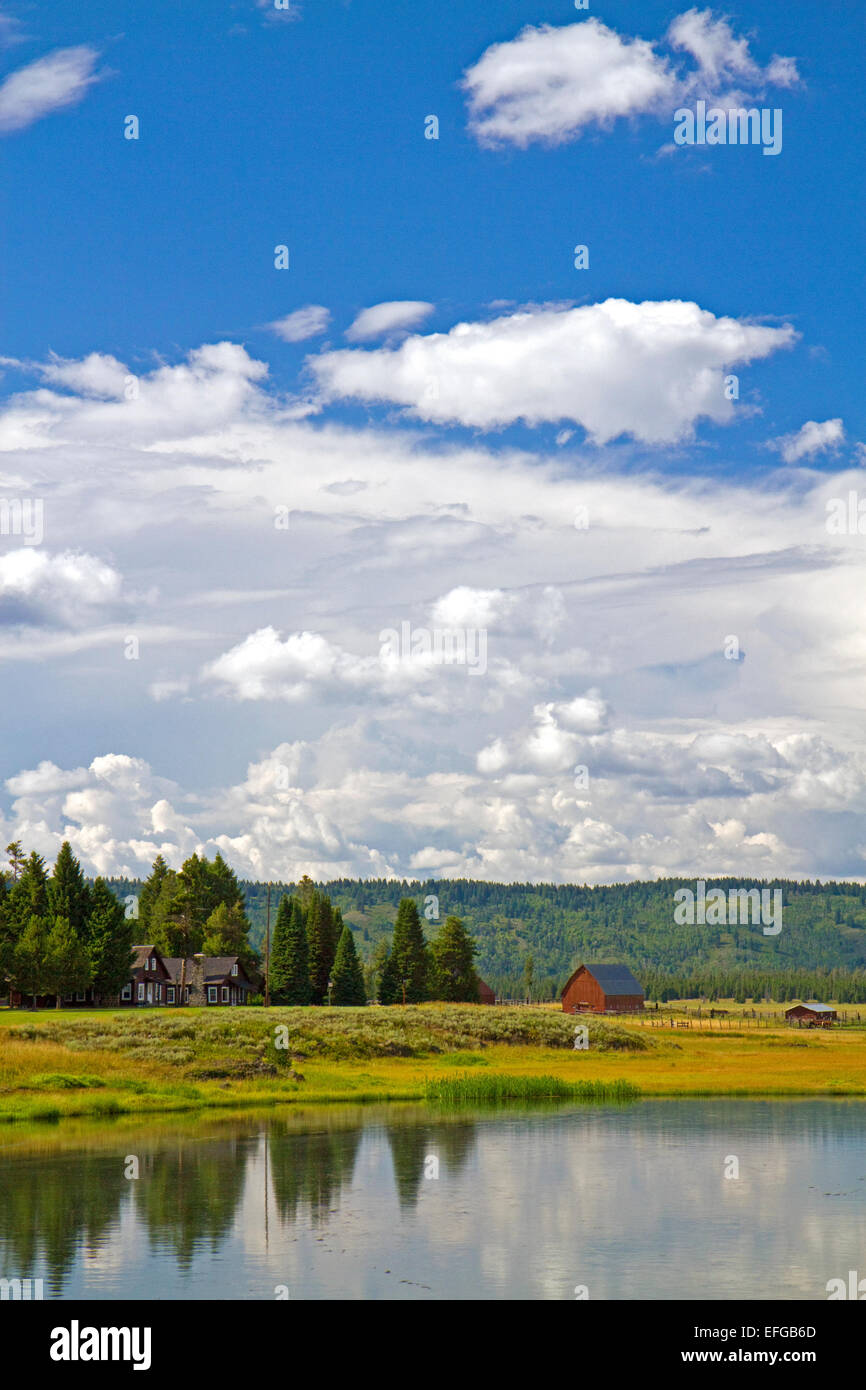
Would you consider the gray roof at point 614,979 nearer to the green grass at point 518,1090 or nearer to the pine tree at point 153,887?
the pine tree at point 153,887

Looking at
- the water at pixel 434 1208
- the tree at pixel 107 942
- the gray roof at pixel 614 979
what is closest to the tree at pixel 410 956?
the tree at pixel 107 942

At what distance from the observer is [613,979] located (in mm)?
171750

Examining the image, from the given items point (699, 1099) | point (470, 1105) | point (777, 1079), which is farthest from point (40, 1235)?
point (777, 1079)

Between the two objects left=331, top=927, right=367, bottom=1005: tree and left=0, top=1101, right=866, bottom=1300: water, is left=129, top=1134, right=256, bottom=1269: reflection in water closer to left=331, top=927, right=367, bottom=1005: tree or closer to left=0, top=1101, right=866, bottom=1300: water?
left=0, top=1101, right=866, bottom=1300: water

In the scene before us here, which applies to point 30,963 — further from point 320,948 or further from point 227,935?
point 320,948

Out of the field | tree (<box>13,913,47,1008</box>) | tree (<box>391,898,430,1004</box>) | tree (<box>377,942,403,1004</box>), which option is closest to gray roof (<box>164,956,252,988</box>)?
tree (<box>377,942,403,1004</box>)

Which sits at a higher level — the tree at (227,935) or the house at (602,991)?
the tree at (227,935)

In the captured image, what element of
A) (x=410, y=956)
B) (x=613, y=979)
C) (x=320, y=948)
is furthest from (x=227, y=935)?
(x=613, y=979)

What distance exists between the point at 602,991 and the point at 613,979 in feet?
12.3

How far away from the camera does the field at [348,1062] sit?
200 ft
